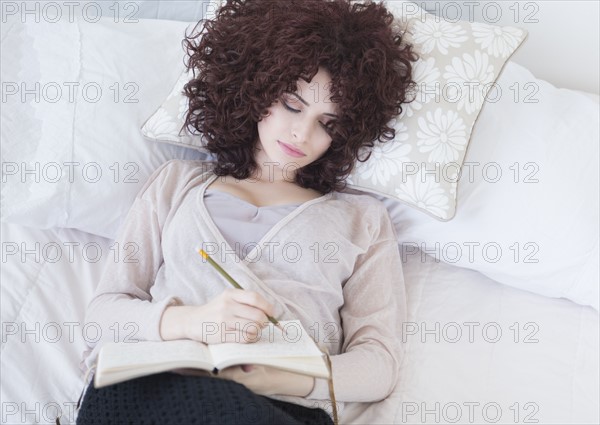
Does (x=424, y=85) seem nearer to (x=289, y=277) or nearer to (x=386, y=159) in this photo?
(x=386, y=159)

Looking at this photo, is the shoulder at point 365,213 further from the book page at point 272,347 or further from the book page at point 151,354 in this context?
the book page at point 151,354

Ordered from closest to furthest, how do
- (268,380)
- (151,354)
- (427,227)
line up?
(151,354) < (268,380) < (427,227)

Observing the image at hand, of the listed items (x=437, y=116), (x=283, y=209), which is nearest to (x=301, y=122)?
(x=283, y=209)

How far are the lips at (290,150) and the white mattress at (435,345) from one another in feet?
1.16

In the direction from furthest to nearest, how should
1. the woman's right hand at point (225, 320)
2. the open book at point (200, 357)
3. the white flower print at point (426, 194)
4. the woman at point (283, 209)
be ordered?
the white flower print at point (426, 194) → the woman at point (283, 209) → the woman's right hand at point (225, 320) → the open book at point (200, 357)

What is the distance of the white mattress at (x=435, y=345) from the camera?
1.09m

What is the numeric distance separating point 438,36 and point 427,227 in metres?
0.38

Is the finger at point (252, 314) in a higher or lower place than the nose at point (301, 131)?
lower

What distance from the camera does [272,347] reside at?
92 centimetres

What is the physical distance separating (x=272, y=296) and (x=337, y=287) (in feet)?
0.44

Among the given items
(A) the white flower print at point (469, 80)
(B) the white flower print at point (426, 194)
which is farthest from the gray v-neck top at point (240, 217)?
(A) the white flower print at point (469, 80)

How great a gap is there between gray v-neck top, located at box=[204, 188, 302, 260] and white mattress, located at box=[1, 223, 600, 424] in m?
0.20

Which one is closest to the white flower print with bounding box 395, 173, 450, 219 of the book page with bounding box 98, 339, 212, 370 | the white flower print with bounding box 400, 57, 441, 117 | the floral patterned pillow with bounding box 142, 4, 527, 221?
the floral patterned pillow with bounding box 142, 4, 527, 221

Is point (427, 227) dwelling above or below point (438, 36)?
below
